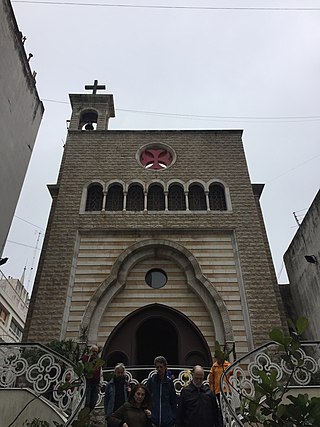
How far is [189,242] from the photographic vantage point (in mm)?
11789

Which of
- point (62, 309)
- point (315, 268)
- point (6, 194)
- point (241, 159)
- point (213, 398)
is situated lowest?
point (213, 398)

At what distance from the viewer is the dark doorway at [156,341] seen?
36.6ft

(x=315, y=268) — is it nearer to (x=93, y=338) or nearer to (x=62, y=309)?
(x=93, y=338)

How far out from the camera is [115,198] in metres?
13.1

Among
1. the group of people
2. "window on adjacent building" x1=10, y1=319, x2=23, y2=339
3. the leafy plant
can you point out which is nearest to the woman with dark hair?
the group of people

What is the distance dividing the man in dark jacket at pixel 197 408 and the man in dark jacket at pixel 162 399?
0.26m

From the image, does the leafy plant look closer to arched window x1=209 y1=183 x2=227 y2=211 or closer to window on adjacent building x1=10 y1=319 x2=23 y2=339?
arched window x1=209 y1=183 x2=227 y2=211

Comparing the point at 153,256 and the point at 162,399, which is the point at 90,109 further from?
the point at 162,399

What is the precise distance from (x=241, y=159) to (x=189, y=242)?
180 inches

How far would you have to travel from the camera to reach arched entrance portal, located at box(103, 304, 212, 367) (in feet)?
33.4

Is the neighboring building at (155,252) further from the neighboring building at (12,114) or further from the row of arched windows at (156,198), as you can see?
the neighboring building at (12,114)

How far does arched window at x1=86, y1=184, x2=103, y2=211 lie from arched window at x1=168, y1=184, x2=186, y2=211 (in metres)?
2.66

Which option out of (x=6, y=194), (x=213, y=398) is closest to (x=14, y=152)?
(x=6, y=194)

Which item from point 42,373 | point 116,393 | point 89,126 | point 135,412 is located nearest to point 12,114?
point 89,126
